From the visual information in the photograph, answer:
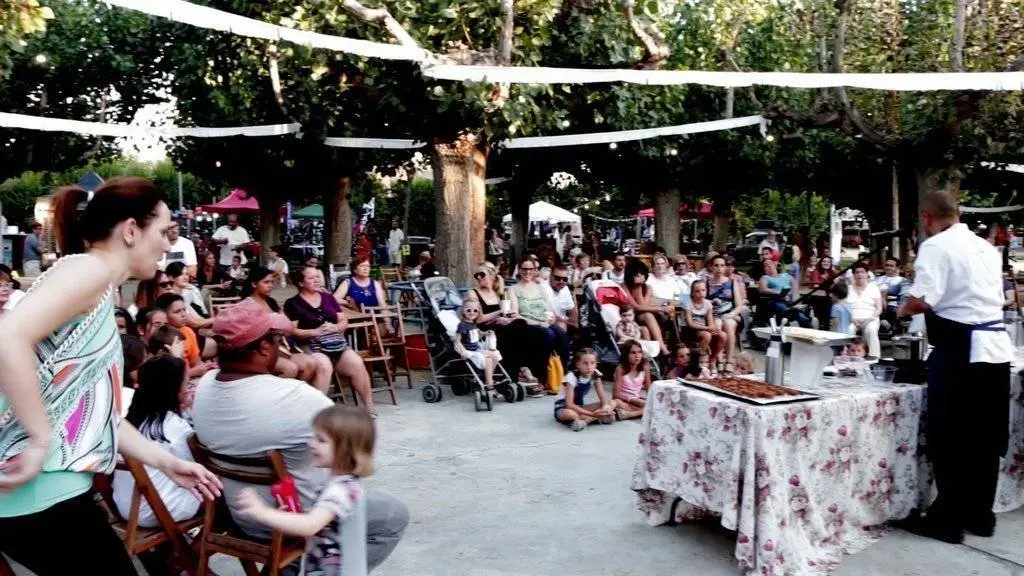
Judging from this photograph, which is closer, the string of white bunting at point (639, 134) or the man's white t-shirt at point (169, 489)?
the man's white t-shirt at point (169, 489)

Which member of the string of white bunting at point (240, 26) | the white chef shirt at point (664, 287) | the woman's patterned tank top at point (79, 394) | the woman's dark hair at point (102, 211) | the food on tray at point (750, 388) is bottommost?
the food on tray at point (750, 388)

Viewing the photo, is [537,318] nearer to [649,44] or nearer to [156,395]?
[649,44]

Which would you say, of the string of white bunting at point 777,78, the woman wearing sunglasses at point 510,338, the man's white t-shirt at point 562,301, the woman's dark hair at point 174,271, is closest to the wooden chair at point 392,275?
the man's white t-shirt at point 562,301

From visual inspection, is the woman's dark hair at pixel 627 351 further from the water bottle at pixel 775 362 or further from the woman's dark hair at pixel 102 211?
the woman's dark hair at pixel 102 211

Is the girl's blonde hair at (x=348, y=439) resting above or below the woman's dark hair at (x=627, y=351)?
above

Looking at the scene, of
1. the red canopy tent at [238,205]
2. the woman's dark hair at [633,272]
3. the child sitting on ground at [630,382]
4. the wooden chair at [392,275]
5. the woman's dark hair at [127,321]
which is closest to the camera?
the woman's dark hair at [127,321]

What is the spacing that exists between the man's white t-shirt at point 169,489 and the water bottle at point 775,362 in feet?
9.39

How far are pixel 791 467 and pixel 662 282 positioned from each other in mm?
6741

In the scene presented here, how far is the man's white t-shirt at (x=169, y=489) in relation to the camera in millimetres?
3574

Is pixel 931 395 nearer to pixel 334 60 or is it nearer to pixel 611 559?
pixel 611 559

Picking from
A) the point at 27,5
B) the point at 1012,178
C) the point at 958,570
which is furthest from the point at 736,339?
the point at 1012,178

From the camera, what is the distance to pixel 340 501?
8.98 feet

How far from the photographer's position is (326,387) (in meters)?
6.98

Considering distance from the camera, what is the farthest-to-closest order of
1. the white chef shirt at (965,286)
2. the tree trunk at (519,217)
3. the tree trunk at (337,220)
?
the tree trunk at (519,217)
the tree trunk at (337,220)
the white chef shirt at (965,286)
